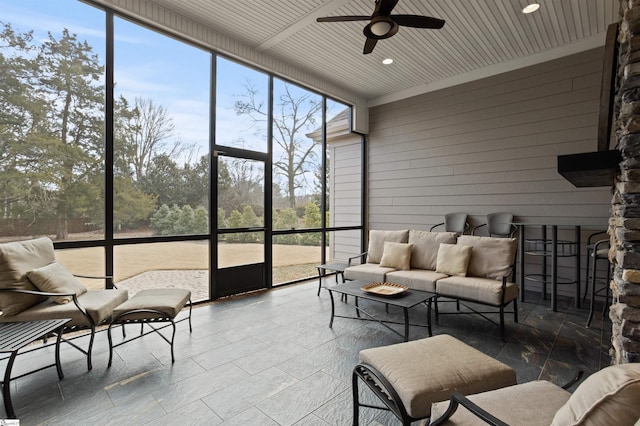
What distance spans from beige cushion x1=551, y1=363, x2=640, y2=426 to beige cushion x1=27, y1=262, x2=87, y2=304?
332 cm

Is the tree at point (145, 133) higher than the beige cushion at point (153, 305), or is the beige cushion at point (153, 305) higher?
the tree at point (145, 133)

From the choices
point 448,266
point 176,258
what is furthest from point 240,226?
point 448,266

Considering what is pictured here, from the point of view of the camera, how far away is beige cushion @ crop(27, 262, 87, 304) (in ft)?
8.32

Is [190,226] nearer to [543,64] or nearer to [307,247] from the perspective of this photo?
[307,247]

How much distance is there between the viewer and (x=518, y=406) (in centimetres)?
128

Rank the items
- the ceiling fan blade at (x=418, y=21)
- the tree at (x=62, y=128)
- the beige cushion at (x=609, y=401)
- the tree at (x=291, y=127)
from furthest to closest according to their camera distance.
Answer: the tree at (x=291, y=127) → the tree at (x=62, y=128) → the ceiling fan blade at (x=418, y=21) → the beige cushion at (x=609, y=401)

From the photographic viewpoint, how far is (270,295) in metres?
4.72

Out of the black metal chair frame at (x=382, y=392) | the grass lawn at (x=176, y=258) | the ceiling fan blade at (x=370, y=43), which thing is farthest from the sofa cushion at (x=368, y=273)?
the ceiling fan blade at (x=370, y=43)

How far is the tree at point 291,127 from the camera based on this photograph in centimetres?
500

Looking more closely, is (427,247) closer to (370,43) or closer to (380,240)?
(380,240)

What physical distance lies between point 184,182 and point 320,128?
9.49 feet

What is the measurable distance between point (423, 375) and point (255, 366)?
1.52m

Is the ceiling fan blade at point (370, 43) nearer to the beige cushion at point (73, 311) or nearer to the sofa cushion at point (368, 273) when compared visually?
the sofa cushion at point (368, 273)

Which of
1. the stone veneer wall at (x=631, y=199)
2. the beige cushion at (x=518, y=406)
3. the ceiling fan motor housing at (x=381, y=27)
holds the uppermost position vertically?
the ceiling fan motor housing at (x=381, y=27)
